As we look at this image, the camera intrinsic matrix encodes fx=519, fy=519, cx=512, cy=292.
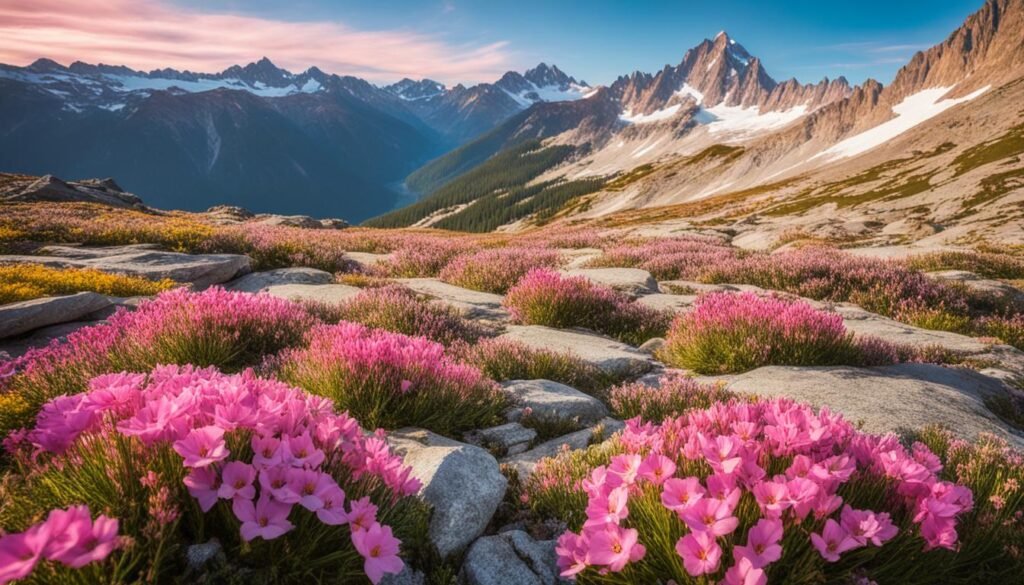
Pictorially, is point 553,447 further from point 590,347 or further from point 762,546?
point 590,347

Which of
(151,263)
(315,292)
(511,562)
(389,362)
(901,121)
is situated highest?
(901,121)

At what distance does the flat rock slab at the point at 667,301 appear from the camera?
30.7ft

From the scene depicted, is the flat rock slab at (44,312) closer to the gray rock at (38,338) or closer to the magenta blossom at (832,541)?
the gray rock at (38,338)

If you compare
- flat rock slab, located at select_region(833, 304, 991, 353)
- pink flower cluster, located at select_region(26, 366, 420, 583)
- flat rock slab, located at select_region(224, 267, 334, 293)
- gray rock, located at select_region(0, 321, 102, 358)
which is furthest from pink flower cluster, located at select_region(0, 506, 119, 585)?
flat rock slab, located at select_region(224, 267, 334, 293)

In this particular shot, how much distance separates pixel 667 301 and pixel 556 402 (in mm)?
5662

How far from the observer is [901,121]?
154 m

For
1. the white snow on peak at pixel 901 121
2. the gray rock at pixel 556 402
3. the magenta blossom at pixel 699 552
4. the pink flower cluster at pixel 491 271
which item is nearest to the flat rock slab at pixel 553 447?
the gray rock at pixel 556 402

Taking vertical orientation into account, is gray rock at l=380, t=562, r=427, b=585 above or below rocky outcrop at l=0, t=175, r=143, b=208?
above

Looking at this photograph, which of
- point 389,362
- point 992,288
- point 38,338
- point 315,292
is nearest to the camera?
point 389,362

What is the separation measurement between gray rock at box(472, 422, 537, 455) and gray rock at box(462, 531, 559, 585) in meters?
1.34

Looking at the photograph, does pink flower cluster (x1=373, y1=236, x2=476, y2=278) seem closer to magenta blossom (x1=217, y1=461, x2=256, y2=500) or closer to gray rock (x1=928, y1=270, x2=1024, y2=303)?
magenta blossom (x1=217, y1=461, x2=256, y2=500)

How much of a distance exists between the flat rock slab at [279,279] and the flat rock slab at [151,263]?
371 mm

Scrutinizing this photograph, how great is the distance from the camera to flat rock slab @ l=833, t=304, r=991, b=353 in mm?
7684

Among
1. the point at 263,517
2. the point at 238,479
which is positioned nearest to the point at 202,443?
the point at 238,479
